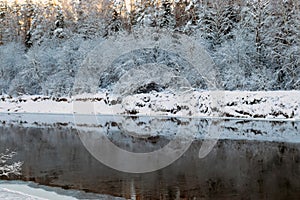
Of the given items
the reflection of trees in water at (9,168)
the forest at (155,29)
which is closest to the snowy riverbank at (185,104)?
the forest at (155,29)

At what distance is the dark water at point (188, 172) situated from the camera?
9039 millimetres

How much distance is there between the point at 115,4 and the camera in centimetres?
4597

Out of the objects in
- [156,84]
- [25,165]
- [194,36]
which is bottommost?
[25,165]

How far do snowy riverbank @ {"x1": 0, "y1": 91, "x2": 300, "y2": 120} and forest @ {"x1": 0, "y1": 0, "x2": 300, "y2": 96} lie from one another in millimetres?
2718

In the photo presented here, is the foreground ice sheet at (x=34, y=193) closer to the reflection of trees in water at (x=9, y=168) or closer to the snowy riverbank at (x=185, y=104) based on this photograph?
the reflection of trees in water at (x=9, y=168)

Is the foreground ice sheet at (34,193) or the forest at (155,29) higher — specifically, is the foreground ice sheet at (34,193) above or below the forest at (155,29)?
below

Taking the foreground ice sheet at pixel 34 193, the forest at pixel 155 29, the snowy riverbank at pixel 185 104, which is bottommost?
the foreground ice sheet at pixel 34 193

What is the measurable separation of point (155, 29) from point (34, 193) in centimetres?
2729

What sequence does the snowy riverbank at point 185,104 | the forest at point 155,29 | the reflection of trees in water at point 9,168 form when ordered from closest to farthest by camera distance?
the reflection of trees in water at point 9,168, the snowy riverbank at point 185,104, the forest at point 155,29

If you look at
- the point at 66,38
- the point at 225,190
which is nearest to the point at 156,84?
the point at 66,38

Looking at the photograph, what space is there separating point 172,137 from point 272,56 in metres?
13.1

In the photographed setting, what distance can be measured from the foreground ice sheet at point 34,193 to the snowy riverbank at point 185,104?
14946mm

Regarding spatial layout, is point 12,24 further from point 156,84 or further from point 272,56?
point 272,56

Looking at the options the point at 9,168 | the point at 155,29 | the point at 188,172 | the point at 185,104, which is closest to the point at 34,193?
the point at 9,168
